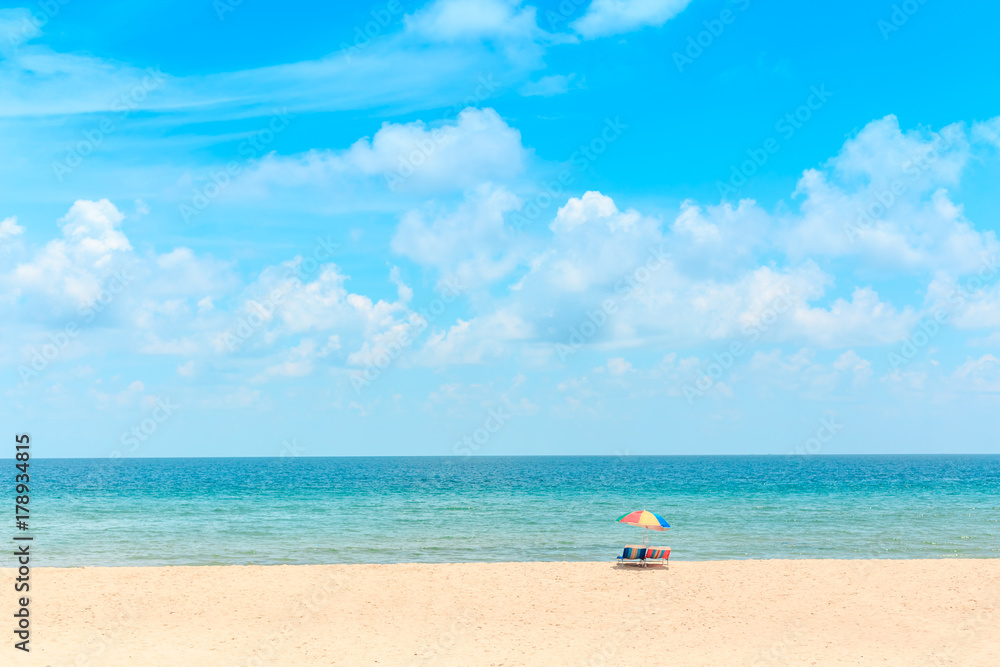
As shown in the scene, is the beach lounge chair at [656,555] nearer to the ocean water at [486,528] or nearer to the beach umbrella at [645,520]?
the beach umbrella at [645,520]

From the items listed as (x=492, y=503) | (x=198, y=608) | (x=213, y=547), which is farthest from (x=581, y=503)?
(x=198, y=608)

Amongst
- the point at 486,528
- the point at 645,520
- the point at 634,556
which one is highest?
the point at 645,520

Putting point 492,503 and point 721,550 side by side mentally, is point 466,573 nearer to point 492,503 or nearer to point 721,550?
point 721,550

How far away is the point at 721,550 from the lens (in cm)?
3291

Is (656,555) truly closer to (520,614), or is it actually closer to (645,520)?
(645,520)

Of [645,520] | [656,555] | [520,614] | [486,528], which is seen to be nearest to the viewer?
[520,614]

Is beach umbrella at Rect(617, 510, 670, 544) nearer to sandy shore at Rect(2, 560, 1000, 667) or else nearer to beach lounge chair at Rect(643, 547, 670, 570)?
beach lounge chair at Rect(643, 547, 670, 570)

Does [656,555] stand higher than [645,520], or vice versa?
[645,520]

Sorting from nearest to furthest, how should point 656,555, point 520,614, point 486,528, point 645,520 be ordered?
point 520,614 < point 645,520 < point 656,555 < point 486,528

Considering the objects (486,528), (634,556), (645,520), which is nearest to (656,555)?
(634,556)

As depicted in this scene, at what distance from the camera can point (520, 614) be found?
19.6 m

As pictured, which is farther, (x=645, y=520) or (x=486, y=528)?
(x=486, y=528)

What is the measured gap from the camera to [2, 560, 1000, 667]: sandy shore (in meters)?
15.9

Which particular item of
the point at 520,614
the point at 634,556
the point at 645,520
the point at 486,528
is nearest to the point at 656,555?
the point at 634,556
